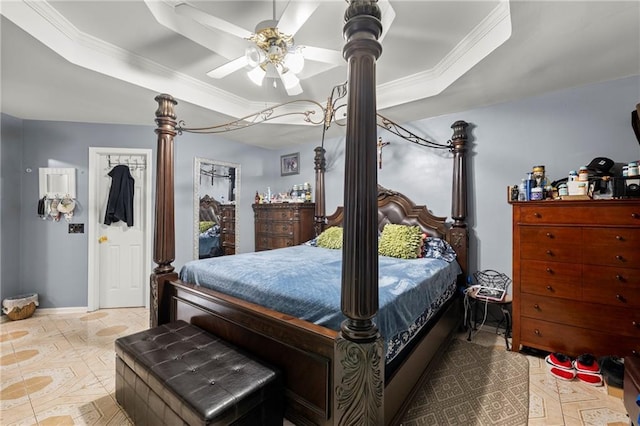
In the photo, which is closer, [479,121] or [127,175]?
[479,121]

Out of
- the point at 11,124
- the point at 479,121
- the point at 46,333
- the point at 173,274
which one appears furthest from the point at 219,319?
the point at 11,124

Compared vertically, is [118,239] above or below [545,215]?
below

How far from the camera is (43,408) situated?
1874 mm

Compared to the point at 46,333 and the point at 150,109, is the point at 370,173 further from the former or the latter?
the point at 46,333

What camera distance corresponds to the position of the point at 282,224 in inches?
174

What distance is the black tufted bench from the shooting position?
1.30 metres

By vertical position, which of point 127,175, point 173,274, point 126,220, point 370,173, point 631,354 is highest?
point 127,175

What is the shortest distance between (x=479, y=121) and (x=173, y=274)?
3.59m

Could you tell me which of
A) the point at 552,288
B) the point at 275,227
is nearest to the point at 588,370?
the point at 552,288

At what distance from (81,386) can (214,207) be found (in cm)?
280

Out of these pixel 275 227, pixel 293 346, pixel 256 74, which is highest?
pixel 256 74

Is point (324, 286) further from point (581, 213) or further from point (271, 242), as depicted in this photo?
point (271, 242)

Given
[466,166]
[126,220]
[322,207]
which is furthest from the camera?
[322,207]

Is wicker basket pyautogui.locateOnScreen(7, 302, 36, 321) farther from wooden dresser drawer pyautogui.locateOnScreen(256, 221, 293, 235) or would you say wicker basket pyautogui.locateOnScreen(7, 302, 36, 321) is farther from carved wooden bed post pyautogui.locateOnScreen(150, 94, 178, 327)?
wooden dresser drawer pyautogui.locateOnScreen(256, 221, 293, 235)
